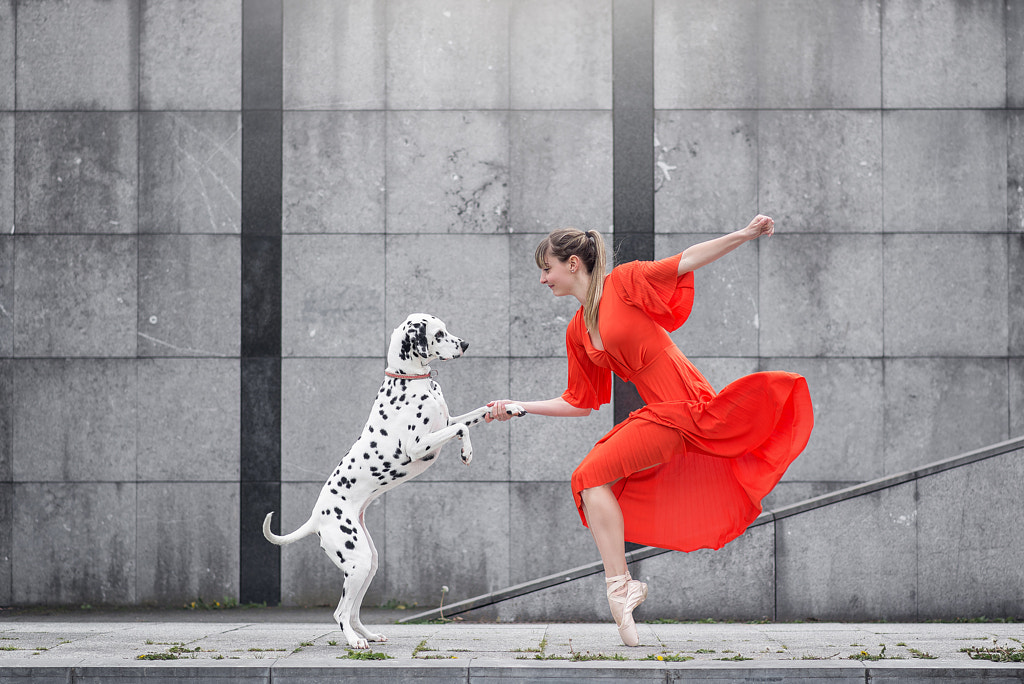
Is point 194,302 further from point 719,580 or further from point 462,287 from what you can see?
point 719,580

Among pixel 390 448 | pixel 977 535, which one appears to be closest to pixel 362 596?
pixel 390 448

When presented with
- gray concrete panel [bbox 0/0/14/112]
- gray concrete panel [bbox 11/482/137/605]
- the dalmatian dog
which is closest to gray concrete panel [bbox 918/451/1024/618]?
the dalmatian dog

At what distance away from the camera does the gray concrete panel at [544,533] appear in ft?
28.4

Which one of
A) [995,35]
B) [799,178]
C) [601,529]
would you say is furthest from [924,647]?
[995,35]

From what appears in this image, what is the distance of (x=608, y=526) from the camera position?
5.04 metres

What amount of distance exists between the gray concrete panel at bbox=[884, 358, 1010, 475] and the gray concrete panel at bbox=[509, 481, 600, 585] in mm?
3099

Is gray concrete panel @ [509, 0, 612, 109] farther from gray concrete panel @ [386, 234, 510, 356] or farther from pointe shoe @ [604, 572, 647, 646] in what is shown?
pointe shoe @ [604, 572, 647, 646]

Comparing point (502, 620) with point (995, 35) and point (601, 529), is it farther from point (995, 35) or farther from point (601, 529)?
point (995, 35)

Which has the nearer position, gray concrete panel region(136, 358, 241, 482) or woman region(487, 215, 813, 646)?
woman region(487, 215, 813, 646)

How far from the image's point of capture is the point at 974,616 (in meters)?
7.38

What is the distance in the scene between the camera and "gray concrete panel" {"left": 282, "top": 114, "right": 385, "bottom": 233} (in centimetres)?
887

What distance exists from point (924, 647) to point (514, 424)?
4.41m

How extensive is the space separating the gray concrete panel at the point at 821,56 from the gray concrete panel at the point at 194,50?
525 centimetres

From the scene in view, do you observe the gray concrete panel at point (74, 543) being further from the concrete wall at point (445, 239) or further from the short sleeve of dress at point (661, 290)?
the short sleeve of dress at point (661, 290)
